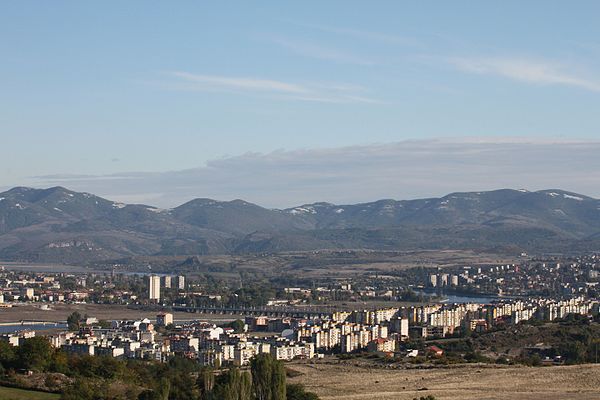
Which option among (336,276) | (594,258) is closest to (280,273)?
(336,276)

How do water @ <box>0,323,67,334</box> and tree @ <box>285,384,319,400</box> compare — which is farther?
water @ <box>0,323,67,334</box>

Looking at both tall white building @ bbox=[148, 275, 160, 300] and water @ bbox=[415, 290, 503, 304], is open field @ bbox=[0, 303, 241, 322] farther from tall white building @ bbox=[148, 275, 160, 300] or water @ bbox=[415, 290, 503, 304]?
water @ bbox=[415, 290, 503, 304]

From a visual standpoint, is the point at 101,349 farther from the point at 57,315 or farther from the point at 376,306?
the point at 376,306

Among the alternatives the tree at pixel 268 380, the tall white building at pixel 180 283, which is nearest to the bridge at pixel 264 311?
the tall white building at pixel 180 283

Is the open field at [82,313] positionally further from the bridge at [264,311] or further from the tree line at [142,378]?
the tree line at [142,378]

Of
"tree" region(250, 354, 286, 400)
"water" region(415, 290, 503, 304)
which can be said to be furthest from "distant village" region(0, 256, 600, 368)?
"tree" region(250, 354, 286, 400)
